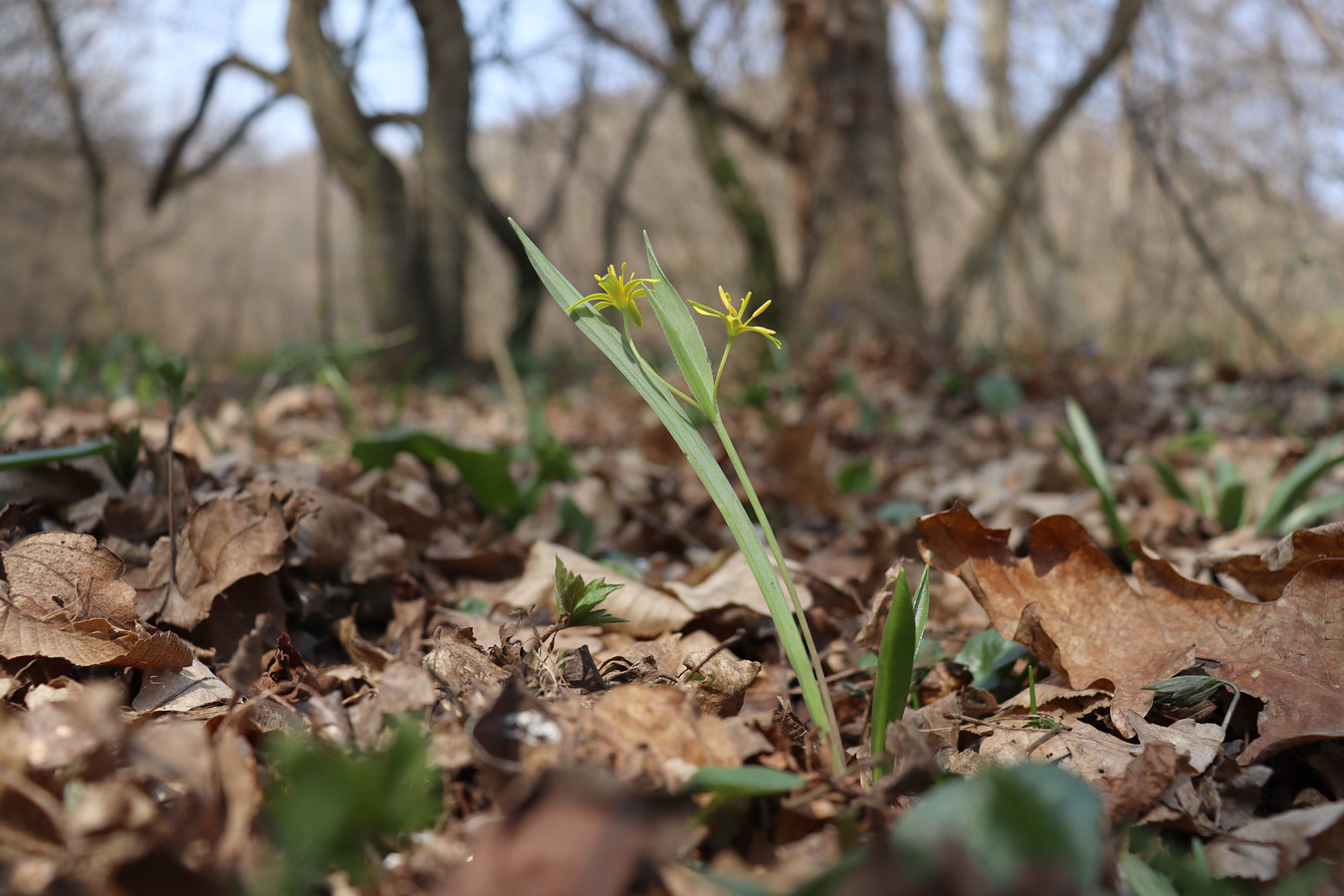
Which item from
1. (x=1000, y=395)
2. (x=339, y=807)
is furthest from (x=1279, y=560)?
(x=1000, y=395)

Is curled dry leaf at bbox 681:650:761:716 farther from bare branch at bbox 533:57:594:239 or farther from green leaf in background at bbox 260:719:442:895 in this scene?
bare branch at bbox 533:57:594:239

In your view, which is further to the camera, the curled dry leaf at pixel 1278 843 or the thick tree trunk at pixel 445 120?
the thick tree trunk at pixel 445 120

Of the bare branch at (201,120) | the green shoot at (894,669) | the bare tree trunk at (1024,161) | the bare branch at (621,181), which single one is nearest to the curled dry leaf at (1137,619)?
the green shoot at (894,669)

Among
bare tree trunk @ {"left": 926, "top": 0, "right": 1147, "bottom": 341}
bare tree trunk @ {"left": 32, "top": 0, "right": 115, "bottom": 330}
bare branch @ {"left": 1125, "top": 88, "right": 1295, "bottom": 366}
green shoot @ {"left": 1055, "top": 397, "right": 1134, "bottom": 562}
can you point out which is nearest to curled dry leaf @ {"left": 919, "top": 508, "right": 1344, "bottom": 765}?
green shoot @ {"left": 1055, "top": 397, "right": 1134, "bottom": 562}

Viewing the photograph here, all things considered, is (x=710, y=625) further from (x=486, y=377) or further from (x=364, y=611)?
(x=486, y=377)

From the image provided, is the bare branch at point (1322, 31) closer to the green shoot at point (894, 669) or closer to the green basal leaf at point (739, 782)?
the green shoot at point (894, 669)
